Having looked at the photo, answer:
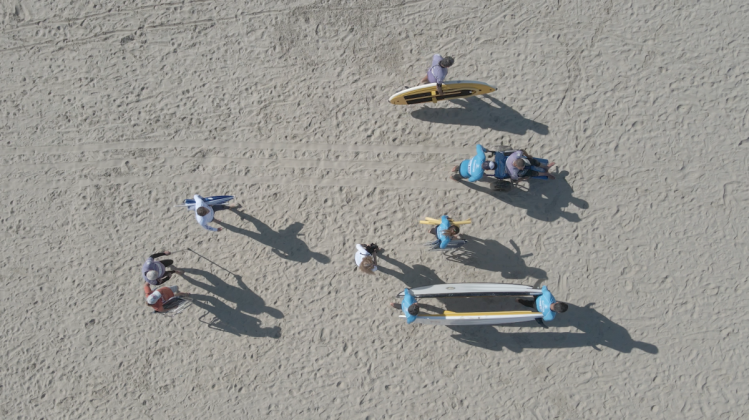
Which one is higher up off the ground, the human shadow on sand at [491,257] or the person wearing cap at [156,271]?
the human shadow on sand at [491,257]

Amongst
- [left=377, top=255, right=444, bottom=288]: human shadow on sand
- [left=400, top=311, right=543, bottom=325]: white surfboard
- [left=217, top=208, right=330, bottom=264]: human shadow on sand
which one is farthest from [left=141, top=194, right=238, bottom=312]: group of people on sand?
[left=400, top=311, right=543, bottom=325]: white surfboard

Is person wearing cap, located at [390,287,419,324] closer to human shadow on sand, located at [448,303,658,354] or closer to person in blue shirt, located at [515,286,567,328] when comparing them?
human shadow on sand, located at [448,303,658,354]

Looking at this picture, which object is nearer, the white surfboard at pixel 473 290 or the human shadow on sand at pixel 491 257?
the white surfboard at pixel 473 290

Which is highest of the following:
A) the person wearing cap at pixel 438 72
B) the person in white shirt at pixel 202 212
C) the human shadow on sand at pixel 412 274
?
the person wearing cap at pixel 438 72

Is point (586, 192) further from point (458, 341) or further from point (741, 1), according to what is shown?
point (741, 1)

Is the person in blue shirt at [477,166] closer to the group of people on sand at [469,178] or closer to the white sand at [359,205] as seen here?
the group of people on sand at [469,178]

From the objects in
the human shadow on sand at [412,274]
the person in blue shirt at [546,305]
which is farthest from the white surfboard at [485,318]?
the human shadow on sand at [412,274]
